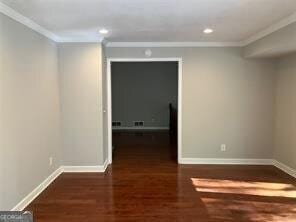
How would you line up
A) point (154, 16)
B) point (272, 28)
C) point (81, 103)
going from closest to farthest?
point (154, 16)
point (272, 28)
point (81, 103)

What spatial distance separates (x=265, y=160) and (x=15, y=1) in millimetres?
5050

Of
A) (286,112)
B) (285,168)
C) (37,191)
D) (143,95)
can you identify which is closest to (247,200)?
(285,168)

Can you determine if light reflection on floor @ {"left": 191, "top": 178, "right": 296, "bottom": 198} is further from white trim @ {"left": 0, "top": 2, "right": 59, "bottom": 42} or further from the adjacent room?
the adjacent room

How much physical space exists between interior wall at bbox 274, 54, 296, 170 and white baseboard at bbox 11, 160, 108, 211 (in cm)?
324

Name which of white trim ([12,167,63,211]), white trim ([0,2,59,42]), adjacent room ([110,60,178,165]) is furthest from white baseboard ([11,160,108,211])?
adjacent room ([110,60,178,165])

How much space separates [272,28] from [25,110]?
3556 mm

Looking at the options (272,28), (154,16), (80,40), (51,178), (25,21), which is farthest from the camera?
(80,40)

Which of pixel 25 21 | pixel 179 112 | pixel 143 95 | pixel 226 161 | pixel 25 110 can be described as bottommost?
pixel 226 161

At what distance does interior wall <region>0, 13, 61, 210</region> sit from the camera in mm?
3322

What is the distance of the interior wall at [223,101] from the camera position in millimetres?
5840

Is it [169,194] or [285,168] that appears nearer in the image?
[169,194]

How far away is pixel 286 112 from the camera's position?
5.37 m

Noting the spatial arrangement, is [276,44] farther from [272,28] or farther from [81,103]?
[81,103]

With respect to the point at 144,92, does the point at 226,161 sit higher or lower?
lower
